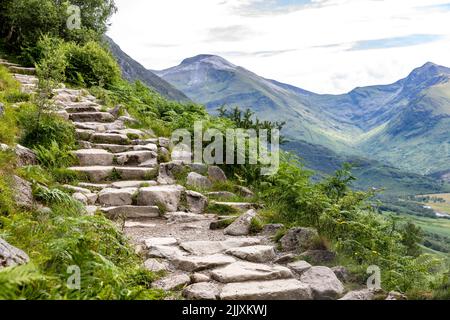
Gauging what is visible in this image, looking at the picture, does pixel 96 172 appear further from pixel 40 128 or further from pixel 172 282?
pixel 172 282

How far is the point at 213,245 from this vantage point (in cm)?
834

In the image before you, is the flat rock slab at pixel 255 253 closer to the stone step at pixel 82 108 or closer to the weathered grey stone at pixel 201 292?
the weathered grey stone at pixel 201 292

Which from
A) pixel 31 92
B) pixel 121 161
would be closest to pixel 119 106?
pixel 31 92

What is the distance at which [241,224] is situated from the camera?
30.9ft

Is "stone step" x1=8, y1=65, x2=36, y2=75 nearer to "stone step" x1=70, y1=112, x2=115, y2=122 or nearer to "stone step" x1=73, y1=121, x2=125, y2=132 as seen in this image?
"stone step" x1=70, y1=112, x2=115, y2=122

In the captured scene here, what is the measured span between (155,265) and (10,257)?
2.55 meters

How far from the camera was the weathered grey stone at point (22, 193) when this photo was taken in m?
7.66

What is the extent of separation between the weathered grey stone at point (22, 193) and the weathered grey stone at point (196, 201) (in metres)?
3.84

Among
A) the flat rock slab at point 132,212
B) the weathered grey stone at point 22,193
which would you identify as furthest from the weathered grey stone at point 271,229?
the weathered grey stone at point 22,193

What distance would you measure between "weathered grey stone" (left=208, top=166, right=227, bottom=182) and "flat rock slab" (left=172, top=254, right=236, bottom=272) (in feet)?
17.3

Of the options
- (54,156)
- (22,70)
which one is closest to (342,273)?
(54,156)

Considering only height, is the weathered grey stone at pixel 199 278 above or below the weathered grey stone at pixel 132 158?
below
